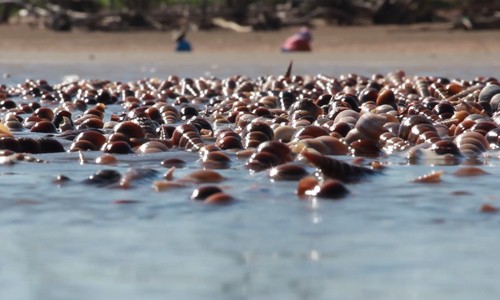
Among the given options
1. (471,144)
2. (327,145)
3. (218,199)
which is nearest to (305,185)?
(218,199)

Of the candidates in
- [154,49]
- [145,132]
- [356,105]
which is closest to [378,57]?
[154,49]

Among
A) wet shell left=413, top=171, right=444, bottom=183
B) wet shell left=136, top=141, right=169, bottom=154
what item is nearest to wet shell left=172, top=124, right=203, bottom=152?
wet shell left=136, top=141, right=169, bottom=154

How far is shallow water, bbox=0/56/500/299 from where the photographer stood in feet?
9.22

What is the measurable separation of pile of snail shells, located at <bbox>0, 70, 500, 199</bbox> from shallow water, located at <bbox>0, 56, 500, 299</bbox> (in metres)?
0.81

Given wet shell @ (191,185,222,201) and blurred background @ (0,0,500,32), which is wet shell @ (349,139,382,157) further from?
blurred background @ (0,0,500,32)

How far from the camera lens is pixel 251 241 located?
3.38m

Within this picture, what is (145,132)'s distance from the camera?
6.46m

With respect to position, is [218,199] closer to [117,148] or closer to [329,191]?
[329,191]

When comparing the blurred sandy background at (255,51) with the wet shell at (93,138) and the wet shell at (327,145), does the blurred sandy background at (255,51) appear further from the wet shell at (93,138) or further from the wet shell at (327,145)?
the wet shell at (93,138)

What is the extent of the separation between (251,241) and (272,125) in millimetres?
3209

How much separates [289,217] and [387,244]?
52cm

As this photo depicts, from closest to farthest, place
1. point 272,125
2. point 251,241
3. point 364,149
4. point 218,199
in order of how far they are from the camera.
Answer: point 251,241
point 218,199
point 364,149
point 272,125

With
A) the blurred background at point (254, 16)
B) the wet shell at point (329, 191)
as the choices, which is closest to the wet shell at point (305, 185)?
the wet shell at point (329, 191)

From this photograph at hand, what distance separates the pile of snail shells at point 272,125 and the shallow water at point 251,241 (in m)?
0.81
